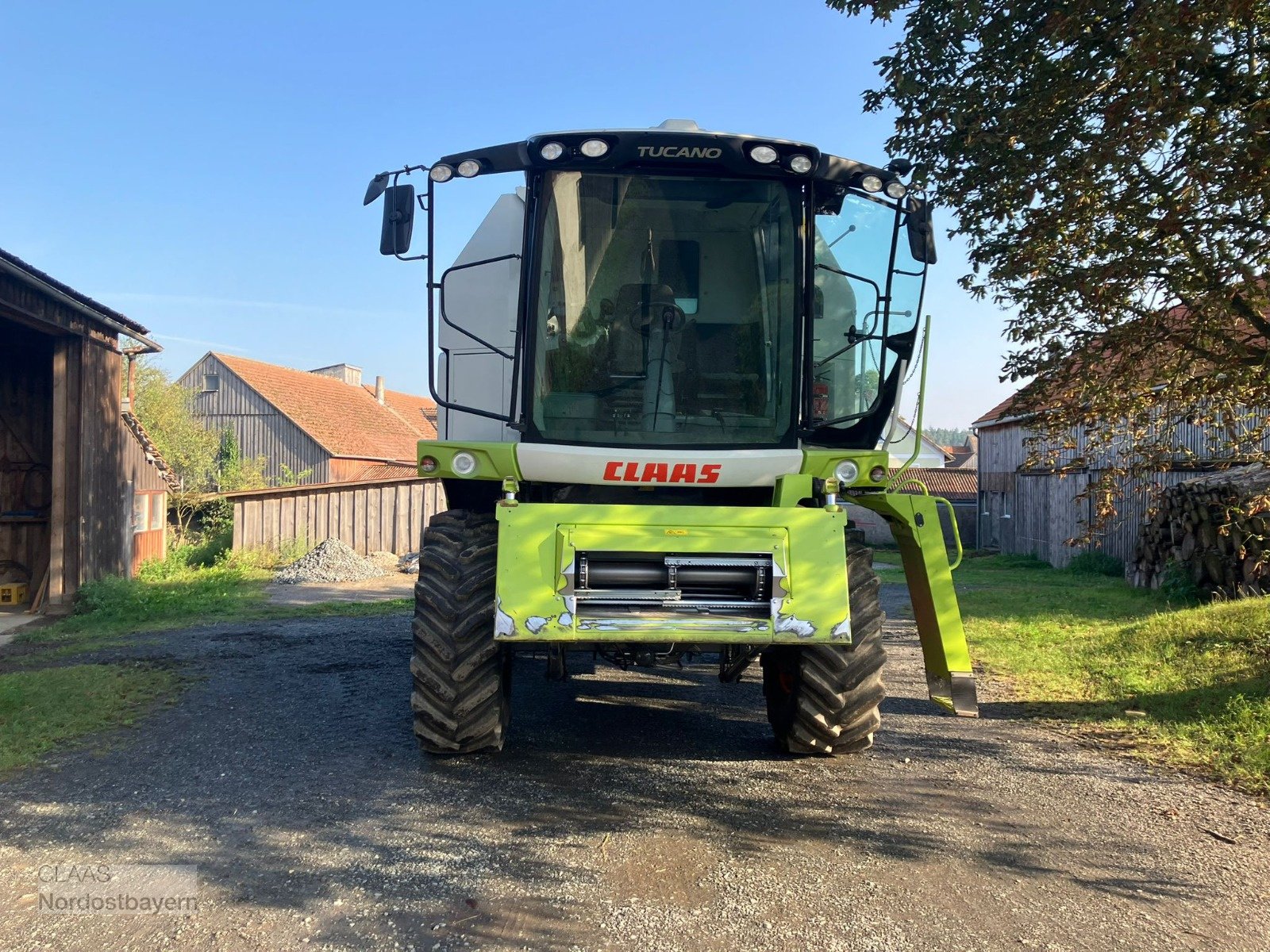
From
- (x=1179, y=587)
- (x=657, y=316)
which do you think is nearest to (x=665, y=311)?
(x=657, y=316)

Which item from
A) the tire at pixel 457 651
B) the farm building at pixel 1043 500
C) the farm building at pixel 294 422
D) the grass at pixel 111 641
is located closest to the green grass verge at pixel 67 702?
the grass at pixel 111 641

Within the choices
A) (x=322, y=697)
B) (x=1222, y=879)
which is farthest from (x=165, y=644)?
(x=1222, y=879)

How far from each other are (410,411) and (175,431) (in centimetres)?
1334

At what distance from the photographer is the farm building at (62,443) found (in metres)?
11.4

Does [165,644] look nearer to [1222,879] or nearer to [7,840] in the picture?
[7,840]

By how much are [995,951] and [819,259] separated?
11.5 feet

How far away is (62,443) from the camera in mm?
11477

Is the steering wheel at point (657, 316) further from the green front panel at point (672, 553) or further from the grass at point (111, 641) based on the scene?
the grass at point (111, 641)

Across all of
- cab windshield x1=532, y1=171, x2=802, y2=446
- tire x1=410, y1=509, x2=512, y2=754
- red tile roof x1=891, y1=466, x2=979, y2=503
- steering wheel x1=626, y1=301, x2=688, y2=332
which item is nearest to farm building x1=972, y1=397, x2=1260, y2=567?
cab windshield x1=532, y1=171, x2=802, y2=446

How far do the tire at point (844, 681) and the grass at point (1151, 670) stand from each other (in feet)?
5.98

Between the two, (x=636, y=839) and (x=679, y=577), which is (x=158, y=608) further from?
(x=636, y=839)

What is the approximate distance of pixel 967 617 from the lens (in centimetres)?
1191

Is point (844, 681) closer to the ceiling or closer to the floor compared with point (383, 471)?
closer to the floor

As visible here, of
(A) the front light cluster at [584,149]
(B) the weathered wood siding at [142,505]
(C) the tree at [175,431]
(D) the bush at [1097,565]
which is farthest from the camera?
(C) the tree at [175,431]
